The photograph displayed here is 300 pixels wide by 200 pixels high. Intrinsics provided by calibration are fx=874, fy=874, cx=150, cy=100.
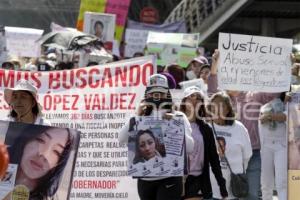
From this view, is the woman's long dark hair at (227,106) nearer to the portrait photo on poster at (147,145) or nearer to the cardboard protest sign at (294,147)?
the cardboard protest sign at (294,147)

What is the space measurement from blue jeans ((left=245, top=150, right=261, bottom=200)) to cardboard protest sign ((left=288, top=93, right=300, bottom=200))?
65 centimetres

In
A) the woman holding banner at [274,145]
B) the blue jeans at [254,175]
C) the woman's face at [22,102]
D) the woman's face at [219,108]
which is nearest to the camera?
→ the woman's face at [22,102]

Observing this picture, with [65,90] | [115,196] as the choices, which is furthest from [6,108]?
[115,196]

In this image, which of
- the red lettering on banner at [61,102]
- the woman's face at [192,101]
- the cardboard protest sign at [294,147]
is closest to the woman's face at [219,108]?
the cardboard protest sign at [294,147]

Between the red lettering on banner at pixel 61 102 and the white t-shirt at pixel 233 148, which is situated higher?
the red lettering on banner at pixel 61 102

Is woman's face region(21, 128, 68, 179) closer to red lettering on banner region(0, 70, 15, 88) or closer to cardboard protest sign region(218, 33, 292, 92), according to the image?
red lettering on banner region(0, 70, 15, 88)

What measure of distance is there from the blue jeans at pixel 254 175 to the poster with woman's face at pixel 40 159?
350 cm

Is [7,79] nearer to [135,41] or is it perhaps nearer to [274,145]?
[274,145]

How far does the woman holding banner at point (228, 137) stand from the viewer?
28.4 feet

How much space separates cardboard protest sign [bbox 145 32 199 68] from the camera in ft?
54.6

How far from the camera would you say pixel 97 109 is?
8.62m

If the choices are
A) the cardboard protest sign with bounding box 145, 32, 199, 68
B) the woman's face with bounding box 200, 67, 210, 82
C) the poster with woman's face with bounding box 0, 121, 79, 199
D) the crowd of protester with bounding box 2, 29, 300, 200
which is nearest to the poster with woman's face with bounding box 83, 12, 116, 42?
the cardboard protest sign with bounding box 145, 32, 199, 68

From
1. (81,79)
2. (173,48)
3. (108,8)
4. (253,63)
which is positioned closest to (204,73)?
(253,63)

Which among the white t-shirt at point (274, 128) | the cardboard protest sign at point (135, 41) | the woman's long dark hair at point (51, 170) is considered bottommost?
the woman's long dark hair at point (51, 170)
